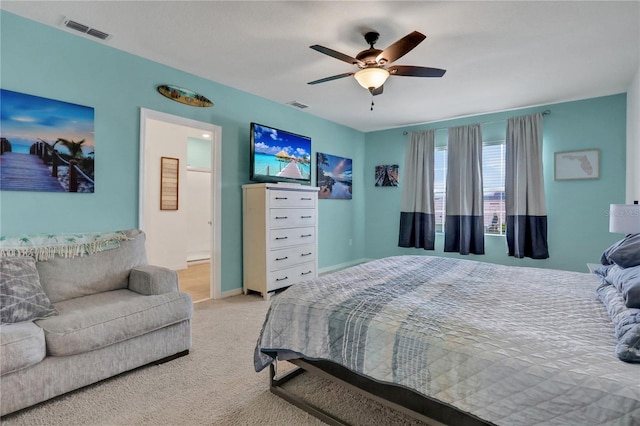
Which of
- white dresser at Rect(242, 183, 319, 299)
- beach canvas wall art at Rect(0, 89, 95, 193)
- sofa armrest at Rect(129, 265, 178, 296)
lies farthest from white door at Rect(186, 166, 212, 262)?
sofa armrest at Rect(129, 265, 178, 296)

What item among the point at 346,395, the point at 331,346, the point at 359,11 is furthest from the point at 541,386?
the point at 359,11

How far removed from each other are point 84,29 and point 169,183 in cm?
318

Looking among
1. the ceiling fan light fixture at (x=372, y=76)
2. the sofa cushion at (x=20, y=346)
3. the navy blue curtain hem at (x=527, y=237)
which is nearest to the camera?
the sofa cushion at (x=20, y=346)

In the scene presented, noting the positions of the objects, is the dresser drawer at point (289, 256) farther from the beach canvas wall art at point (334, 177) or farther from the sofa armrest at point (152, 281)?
the sofa armrest at point (152, 281)

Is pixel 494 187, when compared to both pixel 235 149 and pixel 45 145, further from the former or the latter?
pixel 45 145

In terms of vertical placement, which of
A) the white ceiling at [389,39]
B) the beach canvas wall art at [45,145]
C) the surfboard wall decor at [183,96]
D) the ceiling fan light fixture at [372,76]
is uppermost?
the white ceiling at [389,39]

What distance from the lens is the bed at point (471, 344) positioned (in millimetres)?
1037

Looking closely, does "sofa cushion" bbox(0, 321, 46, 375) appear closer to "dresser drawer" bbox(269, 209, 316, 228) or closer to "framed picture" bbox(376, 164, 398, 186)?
"dresser drawer" bbox(269, 209, 316, 228)

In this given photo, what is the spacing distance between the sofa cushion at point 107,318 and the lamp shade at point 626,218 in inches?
149

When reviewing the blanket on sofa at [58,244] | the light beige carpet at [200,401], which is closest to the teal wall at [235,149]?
the blanket on sofa at [58,244]

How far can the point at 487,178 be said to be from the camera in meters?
5.05

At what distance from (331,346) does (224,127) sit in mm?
3193

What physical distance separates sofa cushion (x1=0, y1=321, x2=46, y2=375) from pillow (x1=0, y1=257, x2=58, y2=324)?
96mm

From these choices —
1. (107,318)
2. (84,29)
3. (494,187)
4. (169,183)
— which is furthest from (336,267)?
(84,29)
